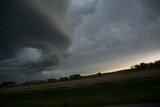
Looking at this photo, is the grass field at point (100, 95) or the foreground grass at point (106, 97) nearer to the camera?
the foreground grass at point (106, 97)

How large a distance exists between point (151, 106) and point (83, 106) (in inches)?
319

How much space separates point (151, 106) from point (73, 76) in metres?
133

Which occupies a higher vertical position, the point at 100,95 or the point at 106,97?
the point at 100,95

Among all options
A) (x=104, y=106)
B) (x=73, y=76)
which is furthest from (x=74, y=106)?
(x=73, y=76)

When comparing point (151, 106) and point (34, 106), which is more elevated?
point (34, 106)

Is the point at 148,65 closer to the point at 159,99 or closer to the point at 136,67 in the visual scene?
the point at 136,67

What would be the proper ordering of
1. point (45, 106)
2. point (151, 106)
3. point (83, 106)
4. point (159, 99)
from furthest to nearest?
point (45, 106)
point (83, 106)
point (159, 99)
point (151, 106)

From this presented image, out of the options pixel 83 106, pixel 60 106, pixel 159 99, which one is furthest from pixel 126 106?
pixel 60 106

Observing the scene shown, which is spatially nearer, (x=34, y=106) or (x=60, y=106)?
(x=60, y=106)

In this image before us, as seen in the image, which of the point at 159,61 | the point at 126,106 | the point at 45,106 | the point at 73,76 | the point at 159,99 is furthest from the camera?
the point at 73,76

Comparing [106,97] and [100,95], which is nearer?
[106,97]

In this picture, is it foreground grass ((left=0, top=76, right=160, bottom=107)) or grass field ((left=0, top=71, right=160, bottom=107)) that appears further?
grass field ((left=0, top=71, right=160, bottom=107))

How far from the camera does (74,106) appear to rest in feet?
74.0

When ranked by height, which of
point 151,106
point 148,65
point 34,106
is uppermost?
point 148,65
